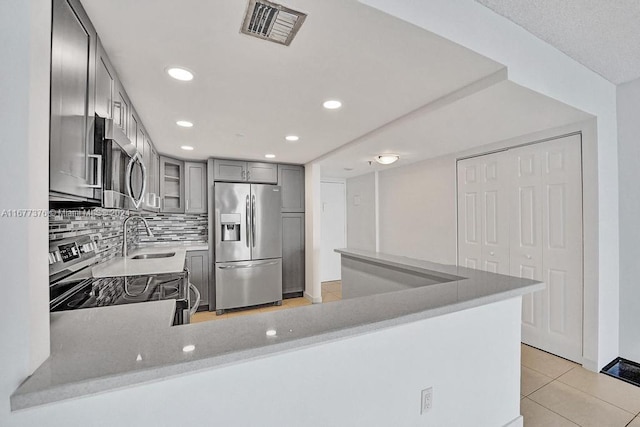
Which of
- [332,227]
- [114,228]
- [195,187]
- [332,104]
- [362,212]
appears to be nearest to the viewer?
[332,104]

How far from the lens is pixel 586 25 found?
1.76 m

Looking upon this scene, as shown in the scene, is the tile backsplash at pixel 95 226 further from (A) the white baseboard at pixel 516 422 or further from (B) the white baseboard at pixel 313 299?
(A) the white baseboard at pixel 516 422

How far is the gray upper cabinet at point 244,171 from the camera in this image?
4129 millimetres

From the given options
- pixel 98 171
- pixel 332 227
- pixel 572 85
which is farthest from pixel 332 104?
pixel 332 227

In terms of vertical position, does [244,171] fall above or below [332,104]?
below

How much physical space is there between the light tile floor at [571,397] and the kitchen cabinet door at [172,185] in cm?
434

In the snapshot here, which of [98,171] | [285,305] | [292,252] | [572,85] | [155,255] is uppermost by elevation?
[572,85]

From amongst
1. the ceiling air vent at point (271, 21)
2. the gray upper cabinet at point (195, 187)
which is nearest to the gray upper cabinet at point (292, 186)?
the gray upper cabinet at point (195, 187)

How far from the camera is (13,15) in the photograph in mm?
681

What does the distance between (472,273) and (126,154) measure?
232cm

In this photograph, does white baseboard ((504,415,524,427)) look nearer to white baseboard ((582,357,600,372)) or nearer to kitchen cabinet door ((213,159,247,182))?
white baseboard ((582,357,600,372))

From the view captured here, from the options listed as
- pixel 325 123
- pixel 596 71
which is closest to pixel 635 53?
pixel 596 71

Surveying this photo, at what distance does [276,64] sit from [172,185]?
3107 mm

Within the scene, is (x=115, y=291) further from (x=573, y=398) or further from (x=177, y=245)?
(x=573, y=398)
